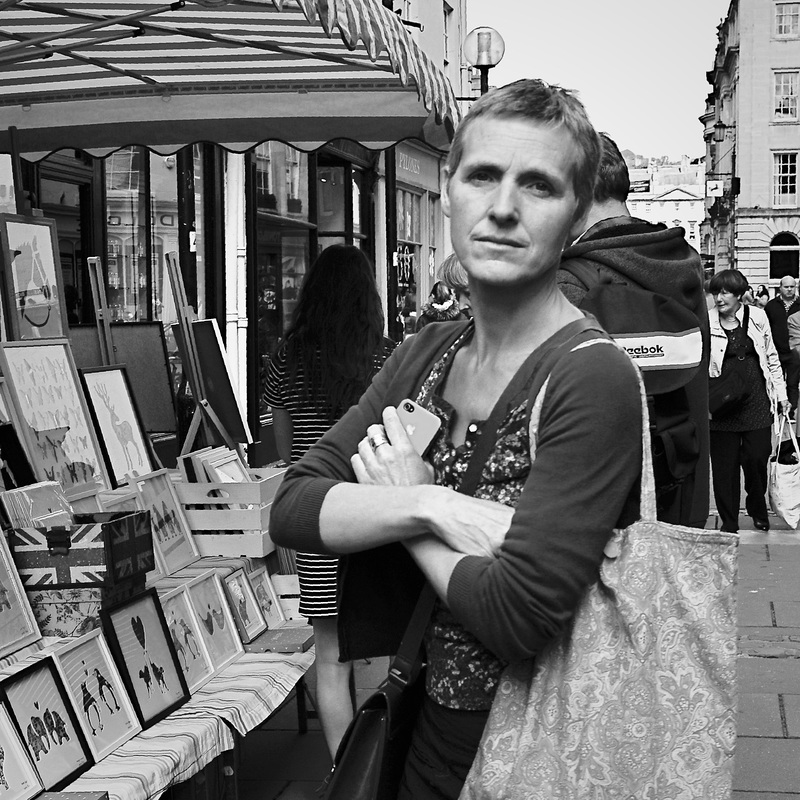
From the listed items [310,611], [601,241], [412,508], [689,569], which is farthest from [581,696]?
[310,611]

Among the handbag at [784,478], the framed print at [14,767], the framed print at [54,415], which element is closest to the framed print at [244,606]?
the framed print at [54,415]

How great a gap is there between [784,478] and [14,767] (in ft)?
24.1

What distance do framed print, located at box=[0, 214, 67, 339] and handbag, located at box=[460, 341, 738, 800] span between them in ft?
11.9

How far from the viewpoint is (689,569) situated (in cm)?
163

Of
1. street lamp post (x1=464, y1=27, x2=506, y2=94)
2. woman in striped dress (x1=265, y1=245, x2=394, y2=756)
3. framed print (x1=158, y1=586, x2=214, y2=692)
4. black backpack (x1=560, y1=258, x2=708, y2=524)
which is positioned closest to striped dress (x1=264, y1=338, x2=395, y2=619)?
woman in striped dress (x1=265, y1=245, x2=394, y2=756)

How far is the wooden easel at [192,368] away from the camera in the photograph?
617 cm

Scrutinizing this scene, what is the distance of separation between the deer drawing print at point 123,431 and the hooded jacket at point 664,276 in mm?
2722

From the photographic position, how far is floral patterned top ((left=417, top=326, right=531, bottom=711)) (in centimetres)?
175

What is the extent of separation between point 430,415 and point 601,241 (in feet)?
3.44

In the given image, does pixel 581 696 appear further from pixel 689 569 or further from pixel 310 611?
pixel 310 611

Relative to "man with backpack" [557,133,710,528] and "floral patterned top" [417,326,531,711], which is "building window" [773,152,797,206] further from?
"floral patterned top" [417,326,531,711]

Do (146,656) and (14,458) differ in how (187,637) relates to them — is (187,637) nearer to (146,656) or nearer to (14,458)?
(146,656)

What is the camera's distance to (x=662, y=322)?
260 centimetres

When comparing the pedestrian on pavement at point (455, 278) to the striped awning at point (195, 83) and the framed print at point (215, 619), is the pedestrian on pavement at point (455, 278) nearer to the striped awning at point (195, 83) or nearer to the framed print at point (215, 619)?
the striped awning at point (195, 83)
